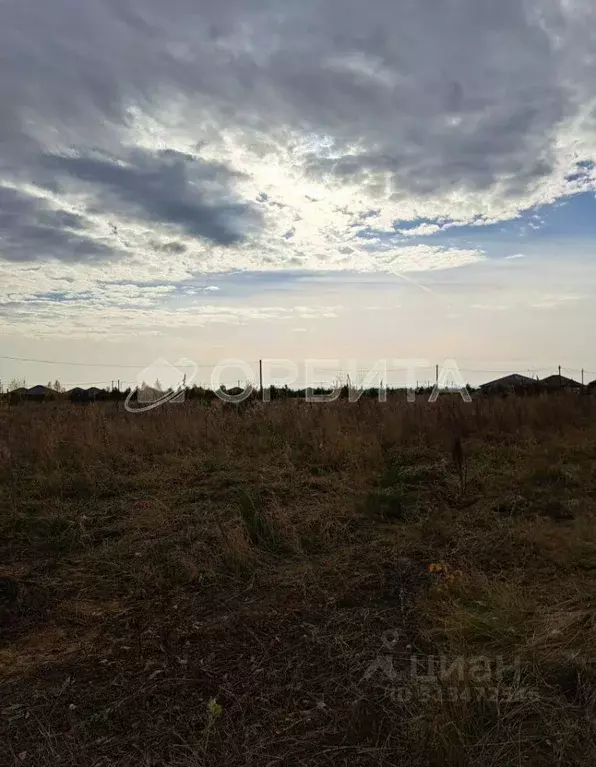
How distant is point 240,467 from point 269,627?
423 centimetres

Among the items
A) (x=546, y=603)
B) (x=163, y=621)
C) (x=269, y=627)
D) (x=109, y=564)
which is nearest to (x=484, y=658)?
(x=546, y=603)

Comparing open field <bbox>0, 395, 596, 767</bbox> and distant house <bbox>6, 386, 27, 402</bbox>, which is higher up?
distant house <bbox>6, 386, 27, 402</bbox>

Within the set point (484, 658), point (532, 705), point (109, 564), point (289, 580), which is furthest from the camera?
point (109, 564)

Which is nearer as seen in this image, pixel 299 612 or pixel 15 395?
pixel 299 612

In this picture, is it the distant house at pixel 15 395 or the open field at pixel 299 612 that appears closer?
the open field at pixel 299 612

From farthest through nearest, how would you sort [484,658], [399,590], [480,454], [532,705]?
[480,454] < [399,590] < [484,658] < [532,705]

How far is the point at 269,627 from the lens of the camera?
2.97m

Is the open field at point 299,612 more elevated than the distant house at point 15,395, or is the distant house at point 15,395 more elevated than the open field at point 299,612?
the distant house at point 15,395

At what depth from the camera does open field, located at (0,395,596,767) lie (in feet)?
6.67

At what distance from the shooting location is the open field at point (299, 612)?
2.03 m

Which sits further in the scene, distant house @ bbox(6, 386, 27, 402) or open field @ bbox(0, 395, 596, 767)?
Answer: distant house @ bbox(6, 386, 27, 402)

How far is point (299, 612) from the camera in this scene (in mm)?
3139

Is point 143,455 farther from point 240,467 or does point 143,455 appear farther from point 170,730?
point 170,730

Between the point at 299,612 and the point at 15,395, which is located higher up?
the point at 15,395
